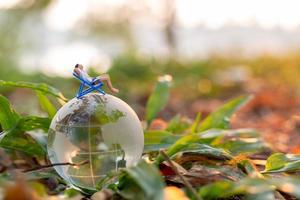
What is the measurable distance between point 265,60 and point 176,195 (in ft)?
24.2

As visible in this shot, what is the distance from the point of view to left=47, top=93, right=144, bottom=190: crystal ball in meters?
1.35

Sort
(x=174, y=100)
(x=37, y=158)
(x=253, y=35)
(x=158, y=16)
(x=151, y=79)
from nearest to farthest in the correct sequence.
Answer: (x=37, y=158), (x=174, y=100), (x=151, y=79), (x=158, y=16), (x=253, y=35)

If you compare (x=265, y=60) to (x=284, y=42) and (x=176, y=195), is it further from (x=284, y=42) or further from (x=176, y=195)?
(x=176, y=195)

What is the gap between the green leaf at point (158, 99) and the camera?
2131mm

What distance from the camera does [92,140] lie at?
1.35 m

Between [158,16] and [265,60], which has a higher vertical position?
[158,16]

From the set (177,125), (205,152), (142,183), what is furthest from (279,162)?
(177,125)

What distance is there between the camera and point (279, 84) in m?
6.51

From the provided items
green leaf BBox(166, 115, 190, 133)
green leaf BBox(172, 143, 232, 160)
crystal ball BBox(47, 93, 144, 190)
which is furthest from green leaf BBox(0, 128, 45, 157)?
green leaf BBox(166, 115, 190, 133)

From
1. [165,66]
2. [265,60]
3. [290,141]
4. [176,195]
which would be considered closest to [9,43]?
[165,66]

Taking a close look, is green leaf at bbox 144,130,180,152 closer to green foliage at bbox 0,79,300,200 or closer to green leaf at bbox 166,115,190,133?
green foliage at bbox 0,79,300,200

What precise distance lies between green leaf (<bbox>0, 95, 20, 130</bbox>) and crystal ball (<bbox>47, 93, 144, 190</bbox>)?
0.26 metres

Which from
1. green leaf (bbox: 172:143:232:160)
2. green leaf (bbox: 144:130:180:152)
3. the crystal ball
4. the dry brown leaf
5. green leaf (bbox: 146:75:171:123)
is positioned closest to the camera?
the dry brown leaf

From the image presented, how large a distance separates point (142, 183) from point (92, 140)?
9.5 inches
